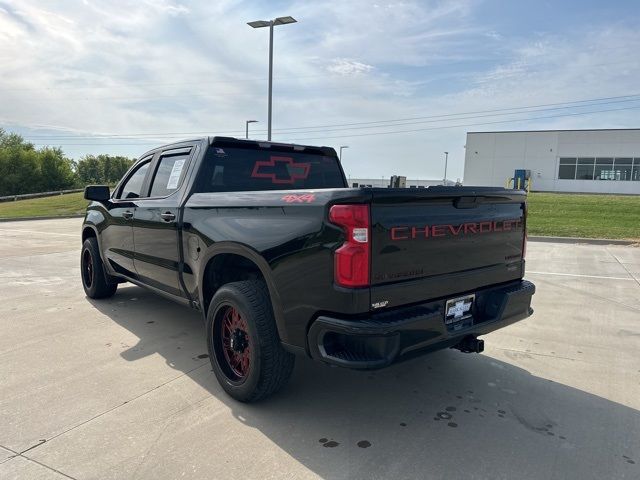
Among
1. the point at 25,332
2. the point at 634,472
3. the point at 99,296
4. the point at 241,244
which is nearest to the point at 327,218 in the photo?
the point at 241,244

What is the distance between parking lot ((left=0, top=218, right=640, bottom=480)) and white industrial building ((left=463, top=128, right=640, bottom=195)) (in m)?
46.0

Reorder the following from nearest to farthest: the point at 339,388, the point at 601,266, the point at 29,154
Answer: the point at 339,388 < the point at 601,266 < the point at 29,154

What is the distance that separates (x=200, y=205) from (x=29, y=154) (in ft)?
206

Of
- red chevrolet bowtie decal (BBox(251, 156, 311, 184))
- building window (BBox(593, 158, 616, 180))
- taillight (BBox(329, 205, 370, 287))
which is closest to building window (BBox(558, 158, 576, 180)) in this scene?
building window (BBox(593, 158, 616, 180))

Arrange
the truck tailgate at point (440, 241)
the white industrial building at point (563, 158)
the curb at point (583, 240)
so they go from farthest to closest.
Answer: the white industrial building at point (563, 158) → the curb at point (583, 240) → the truck tailgate at point (440, 241)

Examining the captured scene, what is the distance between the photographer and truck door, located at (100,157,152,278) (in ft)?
16.6

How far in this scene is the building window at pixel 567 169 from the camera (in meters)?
46.0

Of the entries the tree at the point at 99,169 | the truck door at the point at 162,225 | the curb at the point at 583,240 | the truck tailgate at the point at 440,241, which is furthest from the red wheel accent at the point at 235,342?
the tree at the point at 99,169

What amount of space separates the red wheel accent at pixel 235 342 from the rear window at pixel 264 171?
3.98 feet

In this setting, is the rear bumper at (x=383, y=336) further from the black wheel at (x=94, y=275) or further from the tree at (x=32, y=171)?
the tree at (x=32, y=171)

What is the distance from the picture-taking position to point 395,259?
2742mm

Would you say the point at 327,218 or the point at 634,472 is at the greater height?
the point at 327,218

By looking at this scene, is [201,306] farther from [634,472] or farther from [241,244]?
[634,472]

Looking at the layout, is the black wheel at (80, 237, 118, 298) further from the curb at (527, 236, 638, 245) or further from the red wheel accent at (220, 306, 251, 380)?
the curb at (527, 236, 638, 245)
